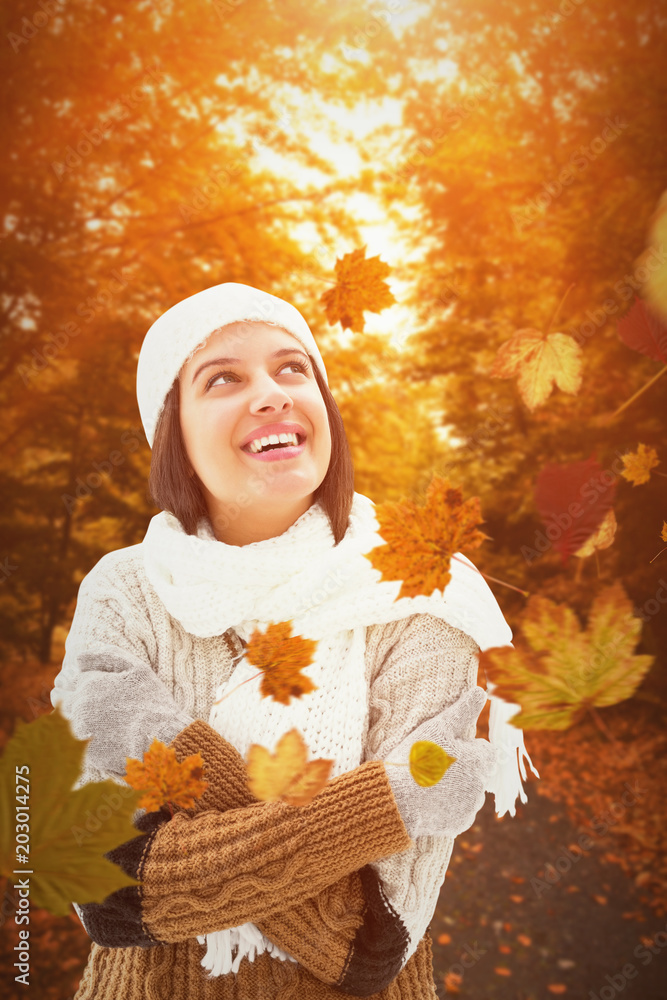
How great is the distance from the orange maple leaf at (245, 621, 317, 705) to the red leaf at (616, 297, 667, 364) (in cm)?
56

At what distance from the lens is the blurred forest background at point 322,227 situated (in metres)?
1.91

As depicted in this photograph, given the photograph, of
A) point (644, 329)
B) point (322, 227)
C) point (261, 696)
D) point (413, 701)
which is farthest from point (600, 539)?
point (322, 227)

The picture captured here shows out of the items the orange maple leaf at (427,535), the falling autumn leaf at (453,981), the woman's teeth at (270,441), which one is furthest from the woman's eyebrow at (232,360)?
the falling autumn leaf at (453,981)

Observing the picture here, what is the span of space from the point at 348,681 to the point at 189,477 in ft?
1.49

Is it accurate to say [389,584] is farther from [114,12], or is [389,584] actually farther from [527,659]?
[114,12]

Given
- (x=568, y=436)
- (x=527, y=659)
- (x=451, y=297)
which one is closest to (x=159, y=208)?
(x=451, y=297)

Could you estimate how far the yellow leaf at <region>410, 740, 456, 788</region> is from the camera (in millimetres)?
814

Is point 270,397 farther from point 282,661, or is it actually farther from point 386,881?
point 386,881

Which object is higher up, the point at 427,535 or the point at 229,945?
the point at 427,535

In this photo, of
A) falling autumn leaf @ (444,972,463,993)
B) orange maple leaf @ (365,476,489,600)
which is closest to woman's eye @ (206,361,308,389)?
orange maple leaf @ (365,476,489,600)

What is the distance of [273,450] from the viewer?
1030 mm

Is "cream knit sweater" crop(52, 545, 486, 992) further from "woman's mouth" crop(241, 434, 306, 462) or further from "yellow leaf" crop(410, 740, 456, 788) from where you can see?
"woman's mouth" crop(241, 434, 306, 462)

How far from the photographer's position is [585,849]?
292 centimetres

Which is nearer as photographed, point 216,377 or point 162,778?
point 162,778
